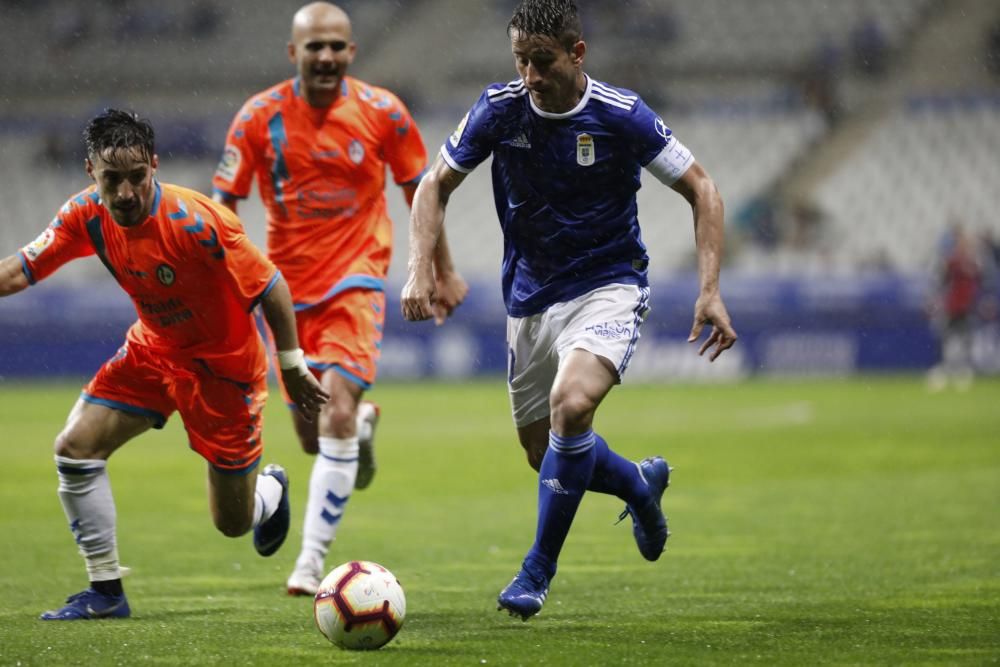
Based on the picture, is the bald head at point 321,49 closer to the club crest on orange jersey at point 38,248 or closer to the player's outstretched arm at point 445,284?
the player's outstretched arm at point 445,284

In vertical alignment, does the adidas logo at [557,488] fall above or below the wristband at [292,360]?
below

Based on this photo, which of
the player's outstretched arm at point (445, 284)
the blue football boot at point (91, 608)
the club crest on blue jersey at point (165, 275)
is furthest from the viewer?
the player's outstretched arm at point (445, 284)

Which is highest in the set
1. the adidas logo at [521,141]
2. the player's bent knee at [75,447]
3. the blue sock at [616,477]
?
the adidas logo at [521,141]

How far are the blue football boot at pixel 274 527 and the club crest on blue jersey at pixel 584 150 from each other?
86.7 inches

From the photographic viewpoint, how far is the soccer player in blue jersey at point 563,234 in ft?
19.1

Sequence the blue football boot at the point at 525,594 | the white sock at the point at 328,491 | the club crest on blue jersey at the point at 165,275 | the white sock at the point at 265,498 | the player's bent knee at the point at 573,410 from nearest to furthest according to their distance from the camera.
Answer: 1. the blue football boot at the point at 525,594
2. the player's bent knee at the point at 573,410
3. the club crest on blue jersey at the point at 165,275
4. the white sock at the point at 265,498
5. the white sock at the point at 328,491

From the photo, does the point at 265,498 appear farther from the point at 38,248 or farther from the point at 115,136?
the point at 115,136

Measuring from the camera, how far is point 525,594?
571cm

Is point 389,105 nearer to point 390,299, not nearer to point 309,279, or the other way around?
point 309,279

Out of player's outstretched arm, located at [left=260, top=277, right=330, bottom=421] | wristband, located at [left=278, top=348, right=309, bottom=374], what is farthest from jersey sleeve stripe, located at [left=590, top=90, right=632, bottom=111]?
wristband, located at [left=278, top=348, right=309, bottom=374]

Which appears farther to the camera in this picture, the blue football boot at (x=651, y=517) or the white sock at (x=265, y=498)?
the white sock at (x=265, y=498)

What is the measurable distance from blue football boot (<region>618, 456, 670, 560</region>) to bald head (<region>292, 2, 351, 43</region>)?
2.71 m

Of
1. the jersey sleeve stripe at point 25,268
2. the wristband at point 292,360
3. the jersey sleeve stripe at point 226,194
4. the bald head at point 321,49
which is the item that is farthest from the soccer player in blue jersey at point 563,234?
the jersey sleeve stripe at point 226,194

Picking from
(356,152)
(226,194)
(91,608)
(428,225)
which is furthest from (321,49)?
(91,608)
